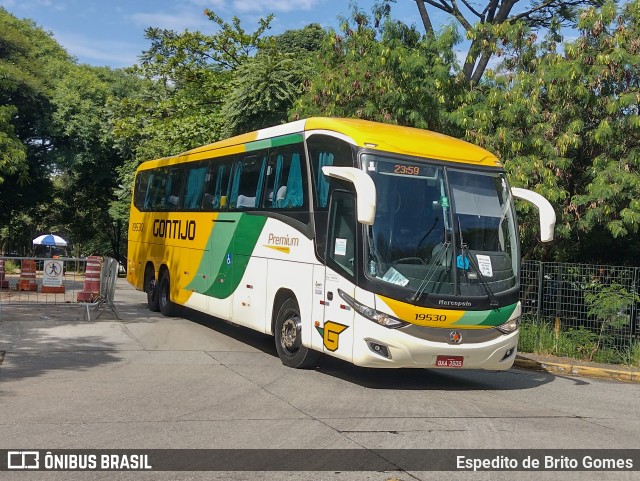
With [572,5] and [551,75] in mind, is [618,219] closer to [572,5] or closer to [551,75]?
[551,75]

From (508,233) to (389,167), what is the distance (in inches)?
79.7

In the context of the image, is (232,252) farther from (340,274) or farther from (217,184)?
(340,274)

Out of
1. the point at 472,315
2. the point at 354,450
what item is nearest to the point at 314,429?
the point at 354,450

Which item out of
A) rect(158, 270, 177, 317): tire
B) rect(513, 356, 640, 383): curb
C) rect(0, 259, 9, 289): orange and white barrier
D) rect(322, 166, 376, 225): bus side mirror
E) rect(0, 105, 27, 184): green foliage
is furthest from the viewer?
rect(0, 259, 9, 289): orange and white barrier

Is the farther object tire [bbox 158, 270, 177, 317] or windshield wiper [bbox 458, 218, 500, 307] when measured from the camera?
tire [bbox 158, 270, 177, 317]

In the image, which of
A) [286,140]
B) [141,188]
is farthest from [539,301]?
[141,188]

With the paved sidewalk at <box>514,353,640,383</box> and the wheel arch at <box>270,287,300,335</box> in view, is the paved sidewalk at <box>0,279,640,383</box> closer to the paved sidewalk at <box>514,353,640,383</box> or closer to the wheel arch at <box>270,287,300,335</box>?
the paved sidewalk at <box>514,353,640,383</box>

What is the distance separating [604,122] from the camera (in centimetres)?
1360

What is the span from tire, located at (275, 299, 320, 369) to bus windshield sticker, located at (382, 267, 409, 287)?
80.9 inches

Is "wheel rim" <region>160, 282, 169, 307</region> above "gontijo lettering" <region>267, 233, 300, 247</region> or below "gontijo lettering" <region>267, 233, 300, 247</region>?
below

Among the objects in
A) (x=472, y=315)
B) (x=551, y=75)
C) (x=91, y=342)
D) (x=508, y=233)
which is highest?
(x=551, y=75)

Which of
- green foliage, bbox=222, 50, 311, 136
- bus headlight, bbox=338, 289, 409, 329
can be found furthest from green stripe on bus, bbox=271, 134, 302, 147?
green foliage, bbox=222, 50, 311, 136

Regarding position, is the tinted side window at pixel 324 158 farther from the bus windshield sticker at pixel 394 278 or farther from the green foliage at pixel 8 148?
the green foliage at pixel 8 148

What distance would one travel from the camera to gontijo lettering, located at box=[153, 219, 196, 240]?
1569cm
